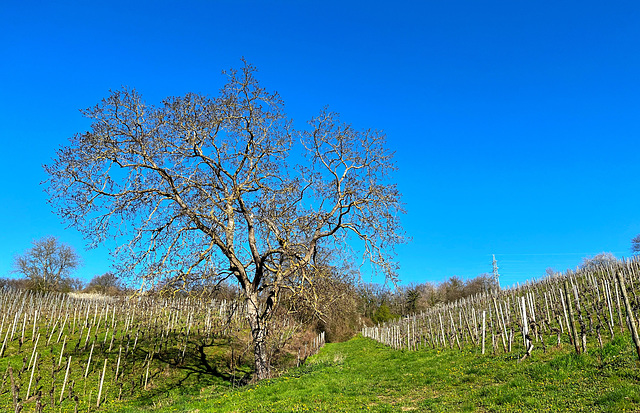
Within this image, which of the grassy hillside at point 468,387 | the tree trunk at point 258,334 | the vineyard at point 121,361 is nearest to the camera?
the grassy hillside at point 468,387

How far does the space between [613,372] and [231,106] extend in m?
14.0

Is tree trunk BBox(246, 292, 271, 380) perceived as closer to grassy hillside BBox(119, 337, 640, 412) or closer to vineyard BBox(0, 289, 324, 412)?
vineyard BBox(0, 289, 324, 412)

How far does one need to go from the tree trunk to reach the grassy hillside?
114 cm

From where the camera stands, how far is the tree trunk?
1324 centimetres

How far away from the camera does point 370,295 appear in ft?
42.4

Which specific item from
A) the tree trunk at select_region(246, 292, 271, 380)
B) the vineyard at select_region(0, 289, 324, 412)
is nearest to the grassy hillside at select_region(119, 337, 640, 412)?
the tree trunk at select_region(246, 292, 271, 380)

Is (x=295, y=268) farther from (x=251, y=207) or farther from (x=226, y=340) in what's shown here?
(x=226, y=340)

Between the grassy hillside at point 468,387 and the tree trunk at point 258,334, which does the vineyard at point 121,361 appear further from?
the grassy hillside at point 468,387

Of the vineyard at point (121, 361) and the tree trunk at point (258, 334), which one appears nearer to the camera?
the vineyard at point (121, 361)

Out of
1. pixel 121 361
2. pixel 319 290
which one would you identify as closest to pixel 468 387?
pixel 319 290

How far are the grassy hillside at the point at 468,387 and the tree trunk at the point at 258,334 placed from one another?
114 cm

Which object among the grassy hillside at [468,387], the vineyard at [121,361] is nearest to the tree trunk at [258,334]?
the vineyard at [121,361]

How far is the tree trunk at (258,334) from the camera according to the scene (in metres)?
13.2

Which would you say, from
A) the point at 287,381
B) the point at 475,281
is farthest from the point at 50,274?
the point at 475,281
